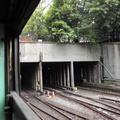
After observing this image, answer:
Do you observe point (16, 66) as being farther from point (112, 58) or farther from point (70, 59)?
point (112, 58)

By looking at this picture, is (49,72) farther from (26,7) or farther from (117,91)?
(26,7)

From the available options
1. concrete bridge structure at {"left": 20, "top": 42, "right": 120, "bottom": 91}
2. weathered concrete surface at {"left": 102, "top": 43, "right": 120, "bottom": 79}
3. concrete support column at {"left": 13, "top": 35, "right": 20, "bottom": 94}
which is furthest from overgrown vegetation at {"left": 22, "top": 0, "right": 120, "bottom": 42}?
concrete support column at {"left": 13, "top": 35, "right": 20, "bottom": 94}

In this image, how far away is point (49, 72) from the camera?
21.4 metres

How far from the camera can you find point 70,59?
630 inches

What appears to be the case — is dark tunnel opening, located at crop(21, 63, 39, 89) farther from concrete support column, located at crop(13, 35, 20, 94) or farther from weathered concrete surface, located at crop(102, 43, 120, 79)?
concrete support column, located at crop(13, 35, 20, 94)

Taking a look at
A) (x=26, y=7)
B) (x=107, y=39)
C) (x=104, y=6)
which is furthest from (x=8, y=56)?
(x=107, y=39)

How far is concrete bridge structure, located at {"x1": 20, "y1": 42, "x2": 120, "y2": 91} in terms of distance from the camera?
14.7m

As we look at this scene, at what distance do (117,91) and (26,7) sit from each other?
12.0 m

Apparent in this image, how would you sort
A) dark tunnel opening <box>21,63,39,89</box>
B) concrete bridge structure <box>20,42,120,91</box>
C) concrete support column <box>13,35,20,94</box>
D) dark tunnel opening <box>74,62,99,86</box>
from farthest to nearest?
dark tunnel opening <box>74,62,99,86</box> → dark tunnel opening <box>21,63,39,89</box> → concrete bridge structure <box>20,42,120,91</box> → concrete support column <box>13,35,20,94</box>

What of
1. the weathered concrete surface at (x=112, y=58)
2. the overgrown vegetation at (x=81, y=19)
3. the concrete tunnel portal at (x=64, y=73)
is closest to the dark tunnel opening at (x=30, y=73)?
the concrete tunnel portal at (x=64, y=73)

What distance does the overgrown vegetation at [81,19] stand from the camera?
15.9 m

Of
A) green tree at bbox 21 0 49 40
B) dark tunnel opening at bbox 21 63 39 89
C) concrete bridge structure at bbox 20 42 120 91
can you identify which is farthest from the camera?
green tree at bbox 21 0 49 40

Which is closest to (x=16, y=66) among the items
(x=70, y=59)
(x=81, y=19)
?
(x=70, y=59)

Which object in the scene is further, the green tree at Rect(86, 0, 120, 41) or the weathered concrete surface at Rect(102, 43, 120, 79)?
the weathered concrete surface at Rect(102, 43, 120, 79)
